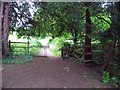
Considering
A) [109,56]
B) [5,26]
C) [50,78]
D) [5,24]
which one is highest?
[5,24]

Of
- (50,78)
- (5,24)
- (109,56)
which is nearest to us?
(50,78)

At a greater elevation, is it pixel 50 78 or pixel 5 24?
pixel 5 24

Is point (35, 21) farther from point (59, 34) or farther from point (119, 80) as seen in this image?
point (119, 80)

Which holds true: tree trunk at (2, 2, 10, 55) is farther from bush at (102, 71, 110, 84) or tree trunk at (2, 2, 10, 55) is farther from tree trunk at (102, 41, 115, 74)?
bush at (102, 71, 110, 84)

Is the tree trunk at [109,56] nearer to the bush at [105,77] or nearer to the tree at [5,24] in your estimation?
the bush at [105,77]

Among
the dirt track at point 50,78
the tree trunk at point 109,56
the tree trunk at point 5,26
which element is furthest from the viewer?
the tree trunk at point 5,26

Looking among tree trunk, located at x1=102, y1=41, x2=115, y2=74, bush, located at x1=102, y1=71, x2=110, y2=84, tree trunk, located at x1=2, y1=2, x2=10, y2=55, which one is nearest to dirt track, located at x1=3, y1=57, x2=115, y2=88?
bush, located at x1=102, y1=71, x2=110, y2=84

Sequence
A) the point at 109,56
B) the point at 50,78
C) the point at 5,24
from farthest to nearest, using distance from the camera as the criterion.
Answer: the point at 5,24, the point at 109,56, the point at 50,78

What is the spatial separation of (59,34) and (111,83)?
41.9ft

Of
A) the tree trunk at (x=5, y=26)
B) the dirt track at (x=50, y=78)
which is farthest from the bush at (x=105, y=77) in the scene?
the tree trunk at (x=5, y=26)

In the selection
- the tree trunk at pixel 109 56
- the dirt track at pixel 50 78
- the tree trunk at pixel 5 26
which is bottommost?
the dirt track at pixel 50 78

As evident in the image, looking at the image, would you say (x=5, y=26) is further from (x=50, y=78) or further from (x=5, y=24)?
(x=50, y=78)

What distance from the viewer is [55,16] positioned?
1688cm

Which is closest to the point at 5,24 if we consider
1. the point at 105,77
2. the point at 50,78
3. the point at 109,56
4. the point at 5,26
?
the point at 5,26
